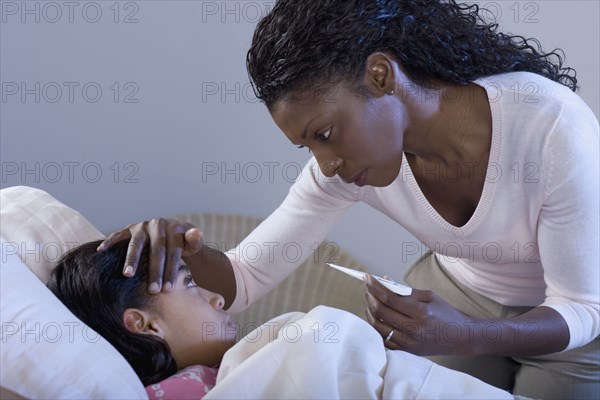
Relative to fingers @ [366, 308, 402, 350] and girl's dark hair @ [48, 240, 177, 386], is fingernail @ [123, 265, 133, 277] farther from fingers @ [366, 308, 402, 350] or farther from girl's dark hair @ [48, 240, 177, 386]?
fingers @ [366, 308, 402, 350]

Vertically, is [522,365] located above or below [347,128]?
below

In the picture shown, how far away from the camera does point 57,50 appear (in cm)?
203

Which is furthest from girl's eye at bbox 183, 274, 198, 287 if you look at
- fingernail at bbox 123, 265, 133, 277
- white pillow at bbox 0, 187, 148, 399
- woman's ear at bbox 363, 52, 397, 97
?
woman's ear at bbox 363, 52, 397, 97

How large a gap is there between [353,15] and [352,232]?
1.08 m

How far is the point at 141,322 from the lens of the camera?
1241mm

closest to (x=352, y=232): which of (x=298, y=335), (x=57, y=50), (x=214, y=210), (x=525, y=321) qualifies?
(x=214, y=210)

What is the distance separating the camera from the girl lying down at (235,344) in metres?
0.99

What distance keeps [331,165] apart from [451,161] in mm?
221

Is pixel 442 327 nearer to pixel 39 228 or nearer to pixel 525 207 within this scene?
pixel 525 207

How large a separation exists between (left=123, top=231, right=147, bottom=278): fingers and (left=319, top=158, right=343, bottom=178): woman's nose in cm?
28

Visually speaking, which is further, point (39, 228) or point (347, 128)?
point (39, 228)

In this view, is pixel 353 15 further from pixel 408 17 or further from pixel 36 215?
pixel 36 215

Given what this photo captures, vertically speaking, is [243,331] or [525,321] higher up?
[525,321]

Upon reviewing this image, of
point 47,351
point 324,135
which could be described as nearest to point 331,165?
point 324,135
